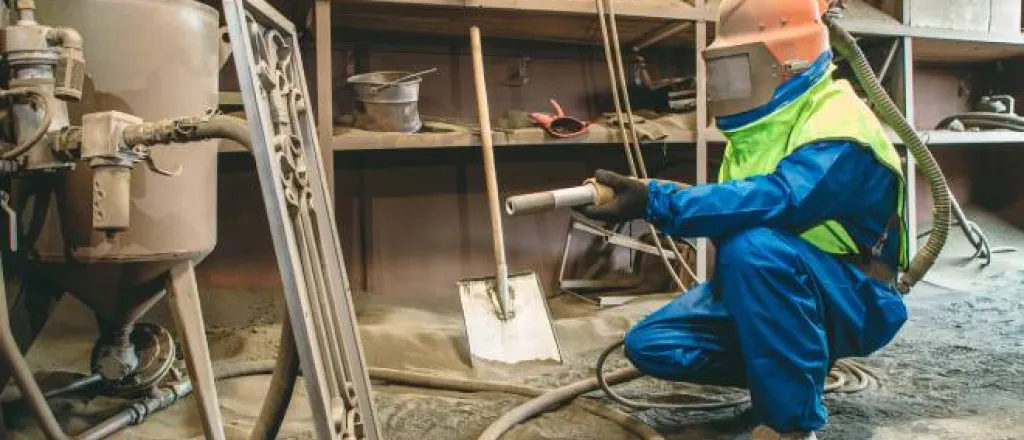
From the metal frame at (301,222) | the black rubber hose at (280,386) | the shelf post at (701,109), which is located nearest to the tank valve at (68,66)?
the metal frame at (301,222)

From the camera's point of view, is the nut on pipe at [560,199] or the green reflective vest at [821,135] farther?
the green reflective vest at [821,135]

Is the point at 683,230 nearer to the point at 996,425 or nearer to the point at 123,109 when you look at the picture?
the point at 996,425

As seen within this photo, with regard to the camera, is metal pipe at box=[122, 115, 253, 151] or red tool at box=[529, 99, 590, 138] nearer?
metal pipe at box=[122, 115, 253, 151]

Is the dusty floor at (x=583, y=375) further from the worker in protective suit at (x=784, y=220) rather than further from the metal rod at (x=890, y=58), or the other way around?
the metal rod at (x=890, y=58)

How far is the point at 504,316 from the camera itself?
2.51 metres

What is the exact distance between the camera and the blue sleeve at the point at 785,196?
149 centimetres

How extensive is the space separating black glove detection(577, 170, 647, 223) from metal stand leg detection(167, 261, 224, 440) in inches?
33.7

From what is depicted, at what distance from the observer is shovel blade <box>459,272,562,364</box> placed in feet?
7.90

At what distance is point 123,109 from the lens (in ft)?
5.20

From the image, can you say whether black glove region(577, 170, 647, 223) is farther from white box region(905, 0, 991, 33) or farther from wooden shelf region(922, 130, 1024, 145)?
white box region(905, 0, 991, 33)

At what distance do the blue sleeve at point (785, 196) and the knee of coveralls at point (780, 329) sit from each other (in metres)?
0.06

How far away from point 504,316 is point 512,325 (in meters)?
0.04

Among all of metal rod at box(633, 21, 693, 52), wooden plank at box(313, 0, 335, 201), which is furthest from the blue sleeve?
metal rod at box(633, 21, 693, 52)

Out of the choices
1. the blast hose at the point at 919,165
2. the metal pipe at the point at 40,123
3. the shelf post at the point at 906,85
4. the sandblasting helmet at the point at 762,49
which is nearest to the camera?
the metal pipe at the point at 40,123
